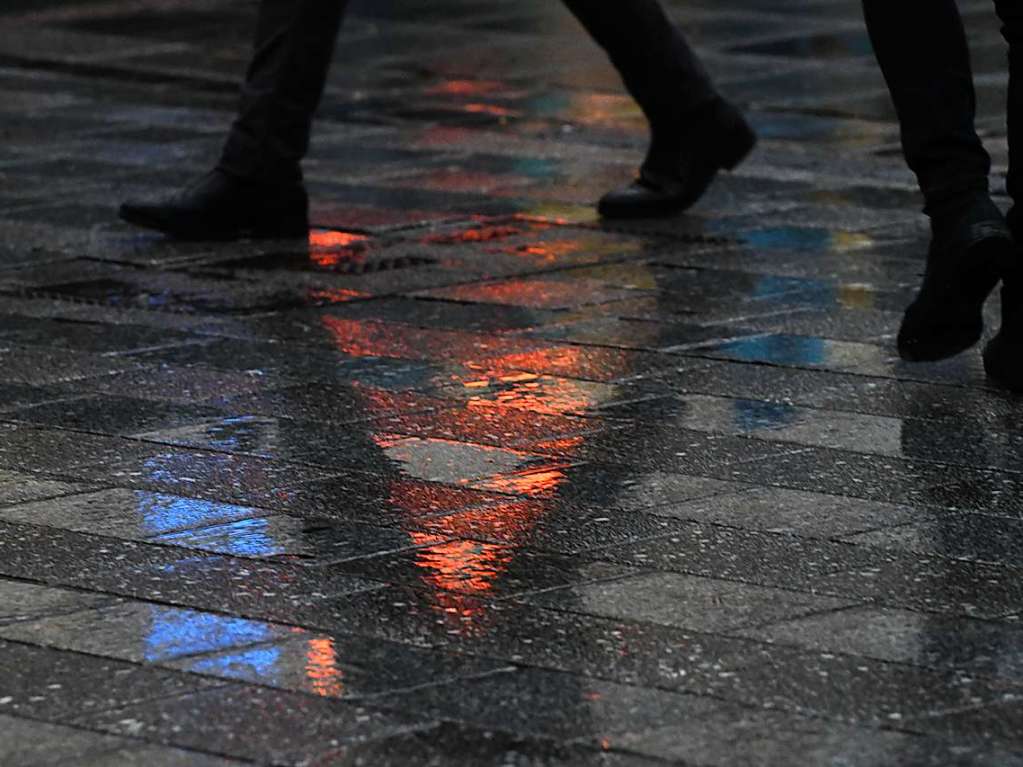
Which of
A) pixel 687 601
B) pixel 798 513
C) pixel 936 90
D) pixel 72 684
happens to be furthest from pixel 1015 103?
pixel 72 684

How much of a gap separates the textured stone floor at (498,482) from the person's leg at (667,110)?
0.12 metres

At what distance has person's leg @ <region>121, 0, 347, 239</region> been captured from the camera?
20.1ft

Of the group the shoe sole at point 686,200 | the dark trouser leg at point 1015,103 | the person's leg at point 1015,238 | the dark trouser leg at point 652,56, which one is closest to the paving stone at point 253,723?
the person's leg at point 1015,238

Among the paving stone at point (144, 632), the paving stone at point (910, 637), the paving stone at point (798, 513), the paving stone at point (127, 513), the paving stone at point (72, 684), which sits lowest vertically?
the paving stone at point (798, 513)

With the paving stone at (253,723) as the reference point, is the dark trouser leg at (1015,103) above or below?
above

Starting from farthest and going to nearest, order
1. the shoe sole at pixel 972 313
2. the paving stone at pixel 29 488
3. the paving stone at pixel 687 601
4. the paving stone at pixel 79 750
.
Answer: the shoe sole at pixel 972 313, the paving stone at pixel 29 488, the paving stone at pixel 687 601, the paving stone at pixel 79 750

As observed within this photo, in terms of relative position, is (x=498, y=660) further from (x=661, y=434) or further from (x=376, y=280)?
(x=376, y=280)

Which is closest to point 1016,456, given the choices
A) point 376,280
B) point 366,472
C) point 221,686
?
point 366,472

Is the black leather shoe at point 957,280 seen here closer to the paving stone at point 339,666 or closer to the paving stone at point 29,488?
the paving stone at point 29,488

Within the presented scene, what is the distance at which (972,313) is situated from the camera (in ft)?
14.2

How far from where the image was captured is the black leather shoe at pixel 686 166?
254 inches

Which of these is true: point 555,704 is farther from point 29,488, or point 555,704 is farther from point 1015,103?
point 1015,103

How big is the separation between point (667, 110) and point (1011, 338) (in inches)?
89.4

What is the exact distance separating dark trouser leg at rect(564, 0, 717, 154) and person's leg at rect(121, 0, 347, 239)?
73 centimetres
